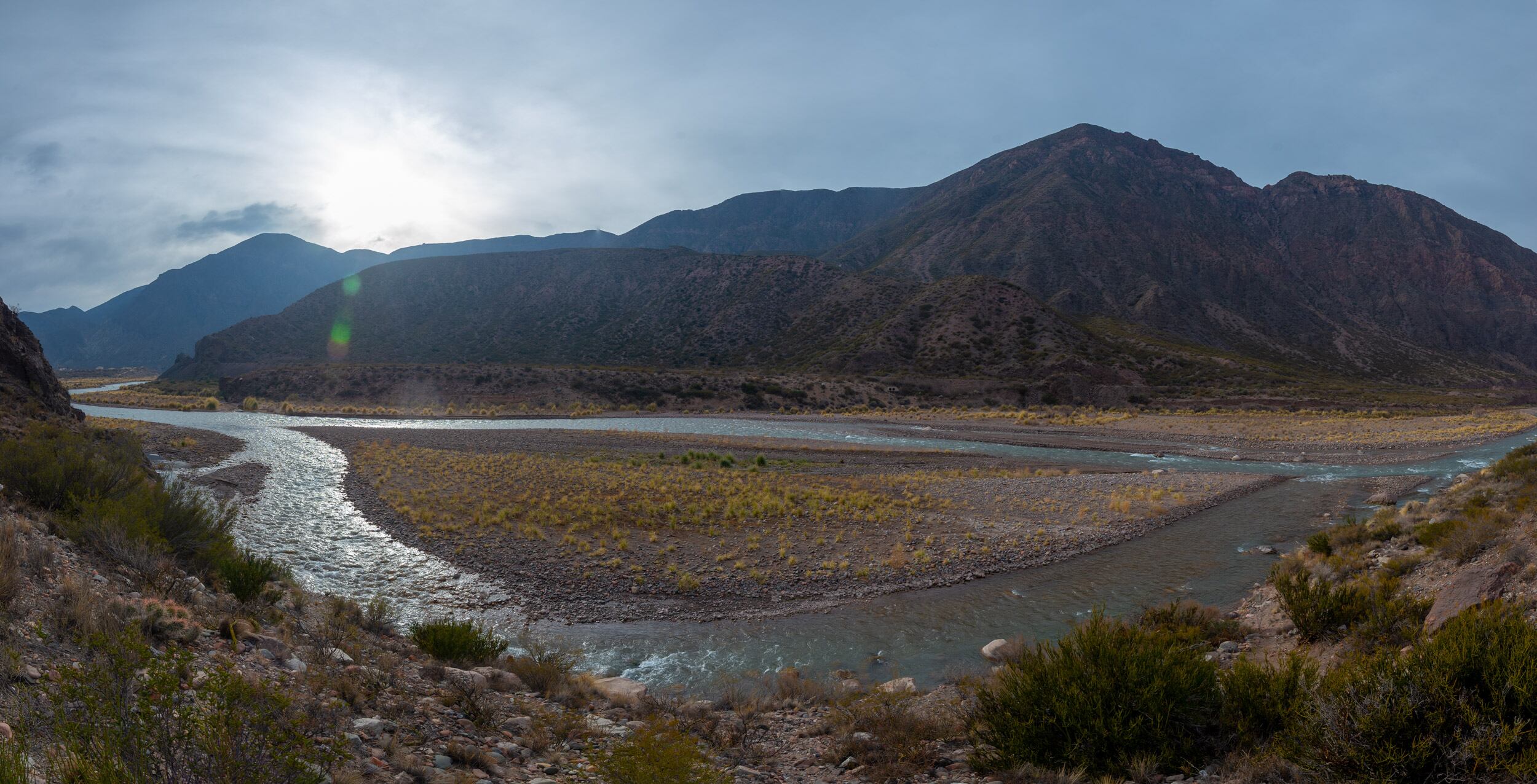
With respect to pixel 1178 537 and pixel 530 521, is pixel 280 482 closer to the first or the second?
pixel 530 521

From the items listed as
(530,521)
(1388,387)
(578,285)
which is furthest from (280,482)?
(1388,387)

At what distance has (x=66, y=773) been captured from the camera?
3129mm

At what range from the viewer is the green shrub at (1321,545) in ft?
42.8

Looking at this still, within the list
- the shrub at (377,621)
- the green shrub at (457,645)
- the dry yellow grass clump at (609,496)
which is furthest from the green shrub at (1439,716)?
the dry yellow grass clump at (609,496)

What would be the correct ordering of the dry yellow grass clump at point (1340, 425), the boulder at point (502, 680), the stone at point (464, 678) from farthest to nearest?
the dry yellow grass clump at point (1340, 425)
the boulder at point (502, 680)
the stone at point (464, 678)

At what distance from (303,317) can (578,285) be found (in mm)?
45583

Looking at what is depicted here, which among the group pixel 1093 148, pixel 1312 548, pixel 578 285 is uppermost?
pixel 1093 148

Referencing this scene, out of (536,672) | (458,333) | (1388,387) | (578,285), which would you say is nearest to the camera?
(536,672)

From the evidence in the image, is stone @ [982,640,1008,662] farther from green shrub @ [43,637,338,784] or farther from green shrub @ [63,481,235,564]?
→ green shrub @ [63,481,235,564]

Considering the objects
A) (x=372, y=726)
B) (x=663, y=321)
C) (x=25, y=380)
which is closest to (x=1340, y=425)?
(x=372, y=726)

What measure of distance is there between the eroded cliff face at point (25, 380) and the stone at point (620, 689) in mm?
17591

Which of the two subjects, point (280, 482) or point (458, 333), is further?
point (458, 333)

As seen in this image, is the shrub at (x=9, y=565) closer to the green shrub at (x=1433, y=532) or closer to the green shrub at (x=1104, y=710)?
the green shrub at (x=1104, y=710)

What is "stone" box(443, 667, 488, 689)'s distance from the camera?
6.82 m
